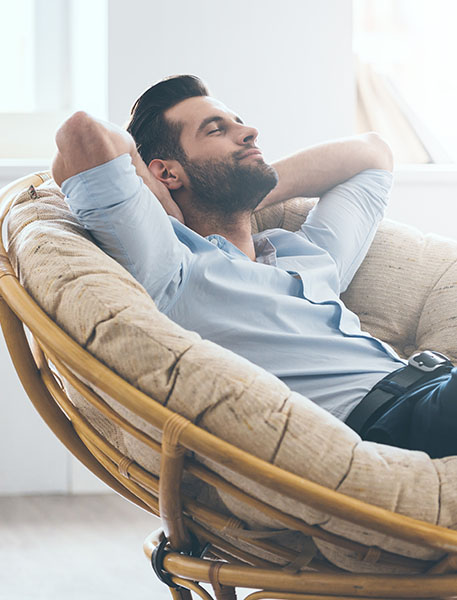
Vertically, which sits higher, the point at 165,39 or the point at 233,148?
the point at 165,39

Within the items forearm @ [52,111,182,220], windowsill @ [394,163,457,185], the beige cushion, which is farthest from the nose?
windowsill @ [394,163,457,185]

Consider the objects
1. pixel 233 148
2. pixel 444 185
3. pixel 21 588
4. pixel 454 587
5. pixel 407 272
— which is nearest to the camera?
pixel 454 587

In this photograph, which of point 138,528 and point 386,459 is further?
point 138,528

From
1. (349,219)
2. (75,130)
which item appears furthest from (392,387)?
(75,130)

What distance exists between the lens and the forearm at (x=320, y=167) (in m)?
1.59

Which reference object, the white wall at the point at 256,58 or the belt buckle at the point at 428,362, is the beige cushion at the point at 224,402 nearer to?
the belt buckle at the point at 428,362

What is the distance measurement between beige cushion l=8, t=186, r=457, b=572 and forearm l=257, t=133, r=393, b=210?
0.61 meters

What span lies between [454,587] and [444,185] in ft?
5.79

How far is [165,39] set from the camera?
2295 millimetres

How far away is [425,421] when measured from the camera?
1.04 meters

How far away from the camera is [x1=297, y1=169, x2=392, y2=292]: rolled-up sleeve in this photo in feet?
5.05

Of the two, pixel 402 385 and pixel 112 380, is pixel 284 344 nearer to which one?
pixel 402 385

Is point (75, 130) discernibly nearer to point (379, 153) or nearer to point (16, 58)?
point (379, 153)

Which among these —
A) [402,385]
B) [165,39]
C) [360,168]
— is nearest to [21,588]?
[402,385]
